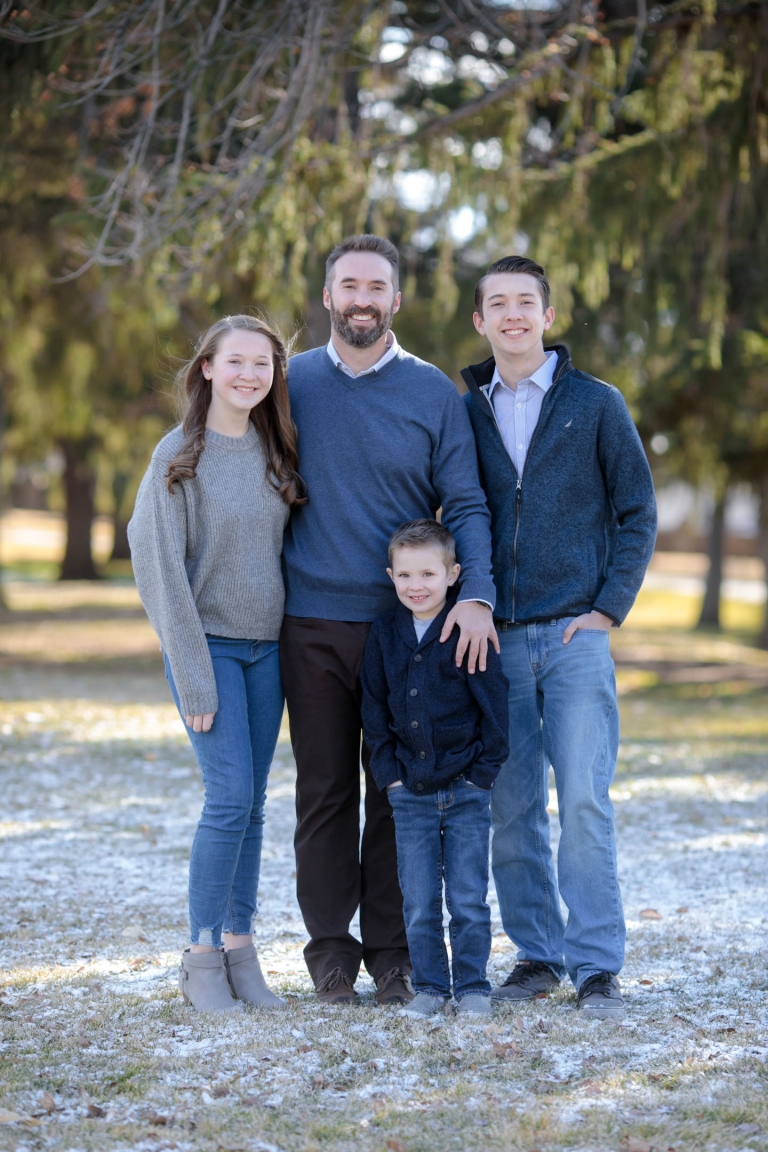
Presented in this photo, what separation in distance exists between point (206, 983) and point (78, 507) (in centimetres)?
2343

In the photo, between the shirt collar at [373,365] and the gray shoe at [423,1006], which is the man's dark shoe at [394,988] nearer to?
the gray shoe at [423,1006]

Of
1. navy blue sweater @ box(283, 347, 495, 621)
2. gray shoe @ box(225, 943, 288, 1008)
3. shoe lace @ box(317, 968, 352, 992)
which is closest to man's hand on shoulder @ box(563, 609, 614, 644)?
navy blue sweater @ box(283, 347, 495, 621)

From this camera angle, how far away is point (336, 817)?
13.0 feet

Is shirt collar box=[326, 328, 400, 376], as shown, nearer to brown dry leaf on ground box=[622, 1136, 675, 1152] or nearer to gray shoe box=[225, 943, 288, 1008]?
gray shoe box=[225, 943, 288, 1008]

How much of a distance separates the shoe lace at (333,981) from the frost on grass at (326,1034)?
10cm

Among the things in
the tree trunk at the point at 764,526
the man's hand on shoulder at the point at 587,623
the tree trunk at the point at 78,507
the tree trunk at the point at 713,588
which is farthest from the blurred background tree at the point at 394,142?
the tree trunk at the point at 78,507

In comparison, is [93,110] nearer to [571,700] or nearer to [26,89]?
[26,89]

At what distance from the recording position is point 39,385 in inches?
660

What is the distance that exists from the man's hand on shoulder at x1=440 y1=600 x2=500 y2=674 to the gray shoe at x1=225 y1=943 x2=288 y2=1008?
1144mm

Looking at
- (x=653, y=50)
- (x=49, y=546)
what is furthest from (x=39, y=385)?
(x=49, y=546)

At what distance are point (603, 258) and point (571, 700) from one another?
517cm

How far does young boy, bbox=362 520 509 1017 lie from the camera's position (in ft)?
12.0

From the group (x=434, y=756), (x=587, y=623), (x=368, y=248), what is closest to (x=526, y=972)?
(x=434, y=756)

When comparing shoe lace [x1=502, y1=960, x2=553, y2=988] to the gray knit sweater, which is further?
shoe lace [x1=502, y1=960, x2=553, y2=988]
